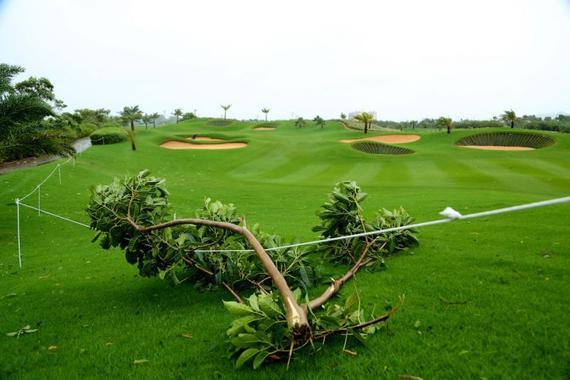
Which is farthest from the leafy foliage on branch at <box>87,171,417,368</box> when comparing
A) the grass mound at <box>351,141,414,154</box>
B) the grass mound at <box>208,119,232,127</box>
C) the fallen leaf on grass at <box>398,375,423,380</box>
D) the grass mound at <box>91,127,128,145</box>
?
the grass mound at <box>208,119,232,127</box>

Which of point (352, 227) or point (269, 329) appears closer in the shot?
point (269, 329)

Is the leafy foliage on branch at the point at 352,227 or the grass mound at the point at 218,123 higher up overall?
the grass mound at the point at 218,123

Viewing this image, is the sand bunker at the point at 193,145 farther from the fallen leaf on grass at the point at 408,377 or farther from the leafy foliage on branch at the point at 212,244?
the fallen leaf on grass at the point at 408,377

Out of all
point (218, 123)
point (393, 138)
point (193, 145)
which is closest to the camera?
point (193, 145)

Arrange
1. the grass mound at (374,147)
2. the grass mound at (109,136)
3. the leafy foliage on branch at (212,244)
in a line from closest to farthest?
the leafy foliage on branch at (212,244)
the grass mound at (374,147)
the grass mound at (109,136)

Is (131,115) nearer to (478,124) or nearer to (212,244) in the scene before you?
(212,244)

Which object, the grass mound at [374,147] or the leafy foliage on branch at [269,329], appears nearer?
the leafy foliage on branch at [269,329]

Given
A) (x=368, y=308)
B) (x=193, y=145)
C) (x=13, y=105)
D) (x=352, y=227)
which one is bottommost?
(x=368, y=308)

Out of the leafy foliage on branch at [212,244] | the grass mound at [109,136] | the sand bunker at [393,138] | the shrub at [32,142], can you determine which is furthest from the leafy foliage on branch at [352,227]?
the grass mound at [109,136]

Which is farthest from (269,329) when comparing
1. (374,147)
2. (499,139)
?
(499,139)

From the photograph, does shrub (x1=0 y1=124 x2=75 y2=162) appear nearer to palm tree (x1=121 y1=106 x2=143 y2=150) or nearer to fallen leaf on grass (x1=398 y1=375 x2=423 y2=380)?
fallen leaf on grass (x1=398 y1=375 x2=423 y2=380)

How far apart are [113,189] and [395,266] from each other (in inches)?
158

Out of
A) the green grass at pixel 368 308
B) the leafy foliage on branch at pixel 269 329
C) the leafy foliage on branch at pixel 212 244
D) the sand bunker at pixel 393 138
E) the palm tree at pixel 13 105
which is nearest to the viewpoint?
the leafy foliage on branch at pixel 269 329

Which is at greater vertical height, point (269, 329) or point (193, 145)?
point (193, 145)
